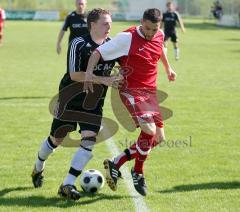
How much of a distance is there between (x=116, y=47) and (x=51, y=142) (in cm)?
131

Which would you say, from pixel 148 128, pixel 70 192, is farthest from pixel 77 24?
pixel 70 192

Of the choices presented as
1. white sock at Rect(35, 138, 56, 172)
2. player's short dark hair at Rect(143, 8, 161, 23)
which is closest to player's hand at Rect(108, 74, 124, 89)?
player's short dark hair at Rect(143, 8, 161, 23)

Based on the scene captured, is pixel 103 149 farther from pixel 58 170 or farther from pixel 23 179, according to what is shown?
pixel 23 179

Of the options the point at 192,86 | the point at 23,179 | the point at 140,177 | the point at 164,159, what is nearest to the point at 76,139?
the point at 164,159

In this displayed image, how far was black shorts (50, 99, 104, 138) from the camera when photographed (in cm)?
598

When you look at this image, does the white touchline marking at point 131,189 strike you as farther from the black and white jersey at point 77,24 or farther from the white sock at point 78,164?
the black and white jersey at point 77,24

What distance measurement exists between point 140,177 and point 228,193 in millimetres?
997

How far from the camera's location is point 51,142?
248 inches

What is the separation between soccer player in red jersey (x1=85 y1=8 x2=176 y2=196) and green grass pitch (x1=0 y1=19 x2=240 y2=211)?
284mm

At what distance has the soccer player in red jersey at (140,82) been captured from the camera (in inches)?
243

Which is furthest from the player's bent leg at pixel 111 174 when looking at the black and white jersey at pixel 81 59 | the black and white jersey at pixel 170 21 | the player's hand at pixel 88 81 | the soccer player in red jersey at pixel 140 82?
the black and white jersey at pixel 170 21

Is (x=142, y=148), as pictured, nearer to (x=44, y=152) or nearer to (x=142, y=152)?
(x=142, y=152)

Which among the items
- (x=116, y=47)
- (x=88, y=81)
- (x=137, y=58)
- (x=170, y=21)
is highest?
(x=116, y=47)

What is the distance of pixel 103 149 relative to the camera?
841 cm
